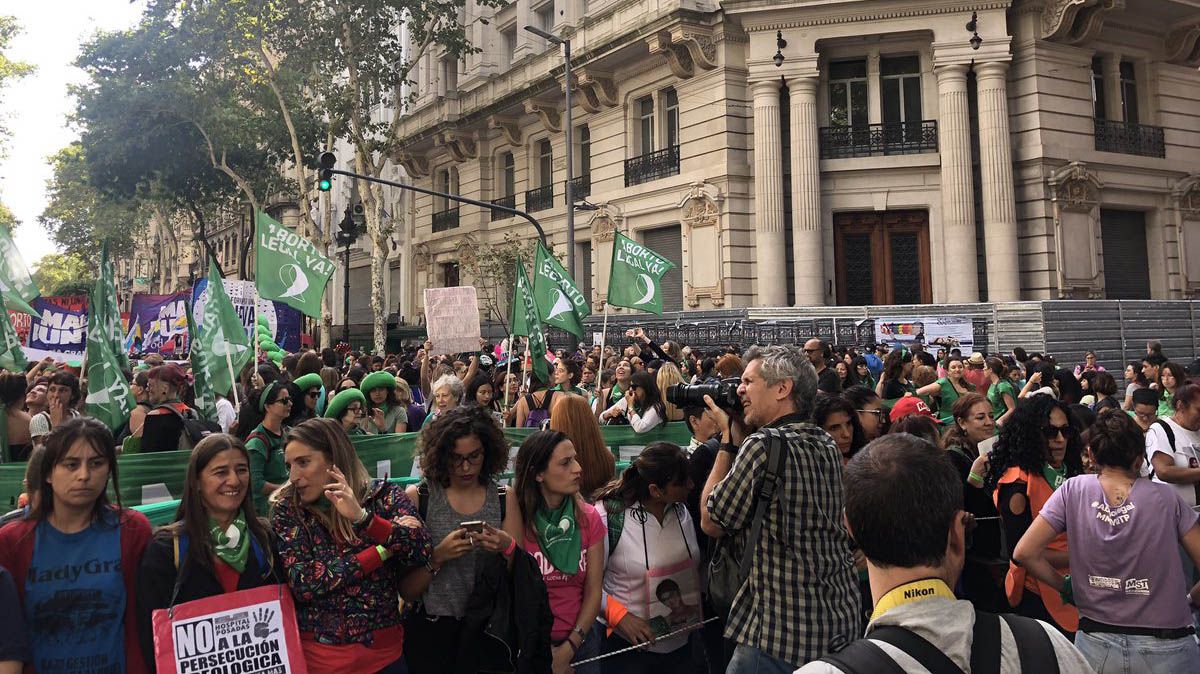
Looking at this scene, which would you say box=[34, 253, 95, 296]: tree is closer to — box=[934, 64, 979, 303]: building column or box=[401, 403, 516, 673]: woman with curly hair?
box=[934, 64, 979, 303]: building column

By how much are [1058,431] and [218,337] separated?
22.4 ft

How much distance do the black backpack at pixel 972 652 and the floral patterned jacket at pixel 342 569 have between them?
6.91 feet

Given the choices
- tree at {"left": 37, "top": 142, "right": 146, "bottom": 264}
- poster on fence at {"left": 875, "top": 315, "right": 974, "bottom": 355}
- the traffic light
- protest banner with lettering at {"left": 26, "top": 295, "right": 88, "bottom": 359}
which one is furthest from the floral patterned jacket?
tree at {"left": 37, "top": 142, "right": 146, "bottom": 264}

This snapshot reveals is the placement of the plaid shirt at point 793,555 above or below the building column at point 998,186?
below

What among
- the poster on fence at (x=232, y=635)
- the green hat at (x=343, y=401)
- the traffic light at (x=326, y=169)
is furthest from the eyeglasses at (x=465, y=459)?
the traffic light at (x=326, y=169)

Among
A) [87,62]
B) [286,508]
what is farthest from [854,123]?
[87,62]

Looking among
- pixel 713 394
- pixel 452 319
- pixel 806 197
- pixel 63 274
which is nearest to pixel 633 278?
pixel 452 319

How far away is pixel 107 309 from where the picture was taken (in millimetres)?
7258

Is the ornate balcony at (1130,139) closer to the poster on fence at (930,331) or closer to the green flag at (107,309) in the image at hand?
the poster on fence at (930,331)

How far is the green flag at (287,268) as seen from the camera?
930cm

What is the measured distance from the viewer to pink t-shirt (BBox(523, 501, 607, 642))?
3.93 m

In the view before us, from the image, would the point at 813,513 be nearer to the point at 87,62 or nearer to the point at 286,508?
the point at 286,508

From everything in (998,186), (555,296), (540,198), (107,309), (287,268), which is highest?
(540,198)

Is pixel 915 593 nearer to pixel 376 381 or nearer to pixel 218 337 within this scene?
pixel 376 381
